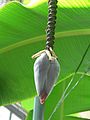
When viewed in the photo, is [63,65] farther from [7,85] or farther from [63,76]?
[7,85]

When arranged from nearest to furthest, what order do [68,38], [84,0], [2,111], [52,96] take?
[84,0] → [68,38] → [52,96] → [2,111]

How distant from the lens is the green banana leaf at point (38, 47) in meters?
0.79

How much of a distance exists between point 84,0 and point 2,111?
2.17 meters

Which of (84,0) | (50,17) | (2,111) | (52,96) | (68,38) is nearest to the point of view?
(50,17)

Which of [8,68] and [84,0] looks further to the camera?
[8,68]

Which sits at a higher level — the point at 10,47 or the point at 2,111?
the point at 10,47

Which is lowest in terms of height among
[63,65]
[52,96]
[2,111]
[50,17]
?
[2,111]

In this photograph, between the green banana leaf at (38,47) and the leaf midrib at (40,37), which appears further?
the leaf midrib at (40,37)

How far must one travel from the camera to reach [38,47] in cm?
94

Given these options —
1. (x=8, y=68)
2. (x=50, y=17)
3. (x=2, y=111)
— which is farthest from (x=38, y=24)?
(x=2, y=111)

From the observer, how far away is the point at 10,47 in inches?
36.4

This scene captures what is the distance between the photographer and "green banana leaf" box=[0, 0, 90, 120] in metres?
0.79

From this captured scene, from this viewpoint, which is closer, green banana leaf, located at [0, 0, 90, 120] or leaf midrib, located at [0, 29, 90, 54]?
green banana leaf, located at [0, 0, 90, 120]

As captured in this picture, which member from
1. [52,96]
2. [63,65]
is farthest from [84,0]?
[52,96]
